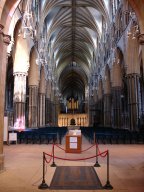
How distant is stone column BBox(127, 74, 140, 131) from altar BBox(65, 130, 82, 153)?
9.29 metres

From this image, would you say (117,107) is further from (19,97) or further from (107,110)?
(19,97)

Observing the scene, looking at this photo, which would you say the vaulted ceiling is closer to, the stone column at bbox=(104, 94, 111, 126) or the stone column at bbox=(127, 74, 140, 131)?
the stone column at bbox=(104, 94, 111, 126)

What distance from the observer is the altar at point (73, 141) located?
11523mm

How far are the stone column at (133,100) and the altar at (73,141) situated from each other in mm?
9292

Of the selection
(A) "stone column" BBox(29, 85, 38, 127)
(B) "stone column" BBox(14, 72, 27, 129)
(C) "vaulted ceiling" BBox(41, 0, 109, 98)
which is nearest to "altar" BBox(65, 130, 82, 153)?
(B) "stone column" BBox(14, 72, 27, 129)

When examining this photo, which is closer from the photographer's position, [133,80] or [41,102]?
[133,80]

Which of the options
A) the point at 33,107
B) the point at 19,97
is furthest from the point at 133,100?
the point at 33,107

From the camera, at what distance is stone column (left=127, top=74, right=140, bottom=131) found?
1986 centimetres

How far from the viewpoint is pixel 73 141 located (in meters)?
11.8

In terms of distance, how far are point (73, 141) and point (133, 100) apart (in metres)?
10.1

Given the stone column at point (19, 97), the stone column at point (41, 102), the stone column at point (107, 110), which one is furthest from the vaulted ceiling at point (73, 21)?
the stone column at point (19, 97)

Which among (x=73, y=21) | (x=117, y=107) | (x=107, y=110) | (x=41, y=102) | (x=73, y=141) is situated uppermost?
(x=73, y=21)

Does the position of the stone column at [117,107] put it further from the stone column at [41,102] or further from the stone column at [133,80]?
the stone column at [41,102]

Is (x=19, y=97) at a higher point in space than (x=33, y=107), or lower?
higher
